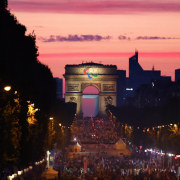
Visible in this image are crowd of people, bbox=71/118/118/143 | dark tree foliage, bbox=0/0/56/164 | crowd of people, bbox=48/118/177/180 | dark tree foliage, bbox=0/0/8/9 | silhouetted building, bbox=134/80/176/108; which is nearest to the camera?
dark tree foliage, bbox=0/0/56/164

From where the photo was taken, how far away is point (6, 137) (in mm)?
29531

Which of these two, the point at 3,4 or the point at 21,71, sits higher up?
the point at 3,4

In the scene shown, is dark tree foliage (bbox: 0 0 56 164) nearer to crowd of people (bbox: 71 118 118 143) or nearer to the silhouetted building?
the silhouetted building

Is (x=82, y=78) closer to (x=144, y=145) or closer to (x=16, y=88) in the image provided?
(x=144, y=145)

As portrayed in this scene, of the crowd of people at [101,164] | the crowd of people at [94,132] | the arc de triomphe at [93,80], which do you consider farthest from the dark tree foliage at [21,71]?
the arc de triomphe at [93,80]

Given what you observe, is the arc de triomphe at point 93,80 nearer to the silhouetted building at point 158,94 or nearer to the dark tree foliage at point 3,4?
the silhouetted building at point 158,94

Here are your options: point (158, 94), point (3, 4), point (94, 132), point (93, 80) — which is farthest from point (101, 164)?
point (93, 80)

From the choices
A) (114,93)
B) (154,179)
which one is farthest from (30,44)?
(114,93)

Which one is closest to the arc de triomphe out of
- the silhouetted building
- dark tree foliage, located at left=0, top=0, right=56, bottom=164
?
the silhouetted building

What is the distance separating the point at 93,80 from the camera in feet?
556

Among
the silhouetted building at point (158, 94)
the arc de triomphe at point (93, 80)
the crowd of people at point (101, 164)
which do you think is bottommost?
the crowd of people at point (101, 164)

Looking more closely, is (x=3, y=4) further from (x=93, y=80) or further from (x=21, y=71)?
(x=93, y=80)

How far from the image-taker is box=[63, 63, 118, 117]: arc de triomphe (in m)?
168

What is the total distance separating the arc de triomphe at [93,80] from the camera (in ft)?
552
